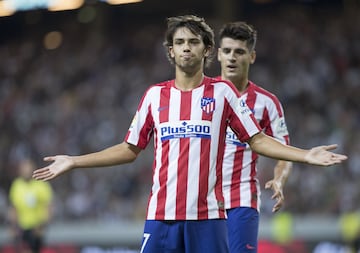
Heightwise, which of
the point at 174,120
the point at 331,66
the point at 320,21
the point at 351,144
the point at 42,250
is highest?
the point at 320,21

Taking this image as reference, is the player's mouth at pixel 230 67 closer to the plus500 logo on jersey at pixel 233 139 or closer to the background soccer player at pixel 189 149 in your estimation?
the plus500 logo on jersey at pixel 233 139

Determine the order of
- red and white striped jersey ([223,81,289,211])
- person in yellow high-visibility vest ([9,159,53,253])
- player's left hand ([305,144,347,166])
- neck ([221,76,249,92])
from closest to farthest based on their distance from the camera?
player's left hand ([305,144,347,166]) → red and white striped jersey ([223,81,289,211]) → neck ([221,76,249,92]) → person in yellow high-visibility vest ([9,159,53,253])

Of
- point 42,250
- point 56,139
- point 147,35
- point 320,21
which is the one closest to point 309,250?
point 42,250

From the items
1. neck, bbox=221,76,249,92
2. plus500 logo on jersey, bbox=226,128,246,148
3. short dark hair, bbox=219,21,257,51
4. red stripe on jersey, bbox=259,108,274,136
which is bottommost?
plus500 logo on jersey, bbox=226,128,246,148

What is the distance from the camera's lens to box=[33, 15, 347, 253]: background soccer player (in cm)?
518

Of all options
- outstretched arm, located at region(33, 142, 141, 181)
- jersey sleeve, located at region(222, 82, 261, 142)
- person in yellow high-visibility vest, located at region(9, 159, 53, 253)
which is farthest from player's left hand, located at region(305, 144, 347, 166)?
person in yellow high-visibility vest, located at region(9, 159, 53, 253)

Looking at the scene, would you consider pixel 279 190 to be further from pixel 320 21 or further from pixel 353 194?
pixel 320 21

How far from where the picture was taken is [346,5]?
64.1 ft

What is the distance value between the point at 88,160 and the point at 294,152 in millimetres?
1230

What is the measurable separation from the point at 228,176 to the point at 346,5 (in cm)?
1355

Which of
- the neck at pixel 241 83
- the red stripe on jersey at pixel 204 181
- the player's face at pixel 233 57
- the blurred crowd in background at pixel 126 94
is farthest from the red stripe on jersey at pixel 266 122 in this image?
the blurred crowd in background at pixel 126 94

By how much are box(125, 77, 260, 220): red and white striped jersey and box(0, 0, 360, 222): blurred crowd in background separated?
384 inches

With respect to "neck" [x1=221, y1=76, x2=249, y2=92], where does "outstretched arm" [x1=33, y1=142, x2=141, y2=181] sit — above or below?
below

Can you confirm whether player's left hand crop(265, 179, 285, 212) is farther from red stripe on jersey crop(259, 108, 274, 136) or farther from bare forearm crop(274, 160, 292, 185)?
red stripe on jersey crop(259, 108, 274, 136)
